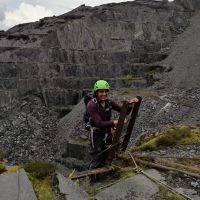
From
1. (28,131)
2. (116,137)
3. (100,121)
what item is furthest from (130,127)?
(28,131)

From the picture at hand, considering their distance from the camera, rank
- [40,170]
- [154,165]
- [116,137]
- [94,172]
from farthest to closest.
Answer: [116,137] → [154,165] → [94,172] → [40,170]

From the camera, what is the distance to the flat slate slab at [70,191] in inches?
303

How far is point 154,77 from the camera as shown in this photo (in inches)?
1634

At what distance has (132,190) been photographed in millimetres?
8789

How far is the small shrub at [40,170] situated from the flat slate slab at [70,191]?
385 mm

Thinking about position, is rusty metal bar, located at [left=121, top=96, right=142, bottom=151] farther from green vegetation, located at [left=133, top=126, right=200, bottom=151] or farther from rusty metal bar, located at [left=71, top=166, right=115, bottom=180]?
green vegetation, located at [left=133, top=126, right=200, bottom=151]

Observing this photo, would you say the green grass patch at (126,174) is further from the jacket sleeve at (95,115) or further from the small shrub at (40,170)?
the small shrub at (40,170)

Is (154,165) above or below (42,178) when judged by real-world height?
below

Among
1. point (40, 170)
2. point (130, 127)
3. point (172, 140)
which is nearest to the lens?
point (40, 170)

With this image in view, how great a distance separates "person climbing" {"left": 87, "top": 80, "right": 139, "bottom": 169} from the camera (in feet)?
33.8

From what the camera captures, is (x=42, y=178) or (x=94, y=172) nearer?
(x=42, y=178)

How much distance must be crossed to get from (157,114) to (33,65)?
1717cm

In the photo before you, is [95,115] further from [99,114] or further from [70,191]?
[70,191]

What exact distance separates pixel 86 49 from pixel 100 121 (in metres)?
40.6
